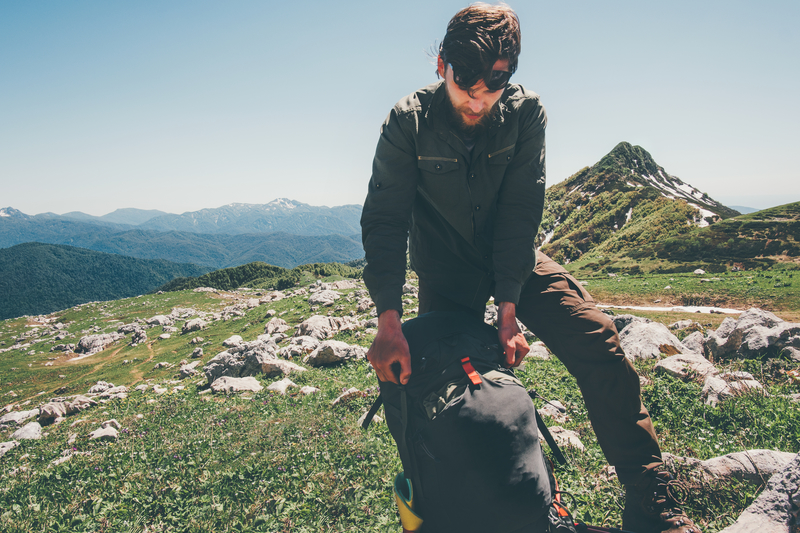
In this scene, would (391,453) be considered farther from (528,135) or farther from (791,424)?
(791,424)

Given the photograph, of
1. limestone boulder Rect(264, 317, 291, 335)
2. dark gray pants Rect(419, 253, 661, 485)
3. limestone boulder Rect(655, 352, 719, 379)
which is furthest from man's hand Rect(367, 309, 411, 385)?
limestone boulder Rect(264, 317, 291, 335)

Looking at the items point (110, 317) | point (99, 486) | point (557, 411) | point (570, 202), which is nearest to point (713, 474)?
point (557, 411)

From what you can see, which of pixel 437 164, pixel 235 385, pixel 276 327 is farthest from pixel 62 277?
pixel 437 164

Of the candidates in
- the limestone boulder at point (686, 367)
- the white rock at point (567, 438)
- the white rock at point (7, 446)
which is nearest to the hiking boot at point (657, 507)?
the white rock at point (567, 438)

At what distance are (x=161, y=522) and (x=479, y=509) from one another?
3417mm

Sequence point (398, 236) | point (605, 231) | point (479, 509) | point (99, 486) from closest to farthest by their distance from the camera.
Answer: point (479, 509) < point (398, 236) < point (99, 486) < point (605, 231)

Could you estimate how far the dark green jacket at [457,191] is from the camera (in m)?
2.23

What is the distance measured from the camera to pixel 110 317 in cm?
3102

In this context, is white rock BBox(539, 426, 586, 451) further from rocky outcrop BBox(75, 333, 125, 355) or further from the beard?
rocky outcrop BBox(75, 333, 125, 355)

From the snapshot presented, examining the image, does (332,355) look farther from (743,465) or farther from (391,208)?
(743,465)

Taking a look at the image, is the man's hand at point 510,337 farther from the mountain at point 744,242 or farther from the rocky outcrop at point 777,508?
the mountain at point 744,242

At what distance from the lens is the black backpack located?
1.57 m

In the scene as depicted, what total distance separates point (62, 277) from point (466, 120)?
8064 inches

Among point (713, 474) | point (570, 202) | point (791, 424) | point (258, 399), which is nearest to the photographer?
point (713, 474)
